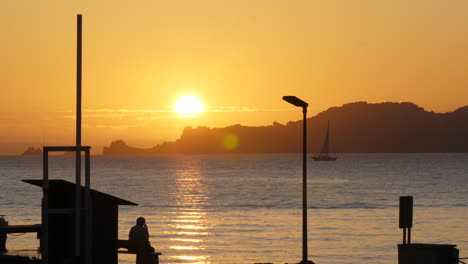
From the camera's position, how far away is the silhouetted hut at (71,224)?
1656cm

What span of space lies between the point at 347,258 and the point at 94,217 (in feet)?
97.4

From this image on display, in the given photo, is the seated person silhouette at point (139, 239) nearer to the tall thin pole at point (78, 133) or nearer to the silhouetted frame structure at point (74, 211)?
the silhouetted frame structure at point (74, 211)

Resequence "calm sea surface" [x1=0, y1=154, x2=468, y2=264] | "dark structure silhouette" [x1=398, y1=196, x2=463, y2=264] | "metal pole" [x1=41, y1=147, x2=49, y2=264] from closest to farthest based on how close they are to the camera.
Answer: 1. "metal pole" [x1=41, y1=147, x2=49, y2=264]
2. "dark structure silhouette" [x1=398, y1=196, x2=463, y2=264]
3. "calm sea surface" [x1=0, y1=154, x2=468, y2=264]

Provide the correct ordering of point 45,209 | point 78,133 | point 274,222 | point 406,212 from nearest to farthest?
1. point 45,209
2. point 78,133
3. point 406,212
4. point 274,222

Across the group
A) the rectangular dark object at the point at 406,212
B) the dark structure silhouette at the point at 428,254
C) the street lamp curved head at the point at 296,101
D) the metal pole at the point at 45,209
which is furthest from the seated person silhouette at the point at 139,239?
the metal pole at the point at 45,209

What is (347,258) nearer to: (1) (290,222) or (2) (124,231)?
(2) (124,231)

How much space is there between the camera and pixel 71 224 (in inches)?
648

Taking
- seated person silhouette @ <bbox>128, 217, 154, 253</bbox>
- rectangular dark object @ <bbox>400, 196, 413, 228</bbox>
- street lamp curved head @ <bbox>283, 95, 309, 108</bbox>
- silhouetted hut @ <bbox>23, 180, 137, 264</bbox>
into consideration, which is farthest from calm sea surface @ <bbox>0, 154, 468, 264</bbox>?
A: silhouetted hut @ <bbox>23, 180, 137, 264</bbox>

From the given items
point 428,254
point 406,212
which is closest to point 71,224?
point 428,254

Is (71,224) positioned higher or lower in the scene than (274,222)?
higher

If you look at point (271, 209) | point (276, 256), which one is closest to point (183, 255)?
point (276, 256)

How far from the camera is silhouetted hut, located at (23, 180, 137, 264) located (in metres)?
16.6

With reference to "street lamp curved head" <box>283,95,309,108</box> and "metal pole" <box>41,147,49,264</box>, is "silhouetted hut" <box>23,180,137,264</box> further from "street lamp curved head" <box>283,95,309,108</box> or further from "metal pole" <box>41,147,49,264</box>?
"street lamp curved head" <box>283,95,309,108</box>

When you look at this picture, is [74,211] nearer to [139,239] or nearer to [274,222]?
[139,239]
